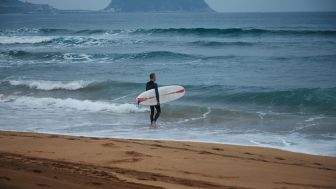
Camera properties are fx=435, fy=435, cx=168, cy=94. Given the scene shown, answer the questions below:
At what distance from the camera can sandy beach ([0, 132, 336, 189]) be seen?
17.4ft

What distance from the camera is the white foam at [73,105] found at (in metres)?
13.9

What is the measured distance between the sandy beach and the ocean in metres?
1.47

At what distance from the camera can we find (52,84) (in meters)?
18.8

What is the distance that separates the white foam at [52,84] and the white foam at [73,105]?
96.2 inches

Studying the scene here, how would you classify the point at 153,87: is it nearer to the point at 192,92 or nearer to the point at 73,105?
the point at 73,105

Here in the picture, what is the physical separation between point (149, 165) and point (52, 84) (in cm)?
1310

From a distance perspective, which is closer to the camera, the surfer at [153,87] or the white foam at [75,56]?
the surfer at [153,87]

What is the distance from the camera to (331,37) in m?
38.0

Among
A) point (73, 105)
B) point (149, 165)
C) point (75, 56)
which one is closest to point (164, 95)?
point (73, 105)

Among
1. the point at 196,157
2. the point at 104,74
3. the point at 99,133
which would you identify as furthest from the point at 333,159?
the point at 104,74

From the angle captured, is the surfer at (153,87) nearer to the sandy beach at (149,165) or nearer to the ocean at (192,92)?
the ocean at (192,92)

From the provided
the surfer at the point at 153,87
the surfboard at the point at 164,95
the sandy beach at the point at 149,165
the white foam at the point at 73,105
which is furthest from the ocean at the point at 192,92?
the sandy beach at the point at 149,165

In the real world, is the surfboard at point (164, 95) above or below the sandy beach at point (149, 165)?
above

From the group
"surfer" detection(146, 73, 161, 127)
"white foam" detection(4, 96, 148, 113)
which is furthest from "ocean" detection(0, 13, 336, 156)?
"surfer" detection(146, 73, 161, 127)
